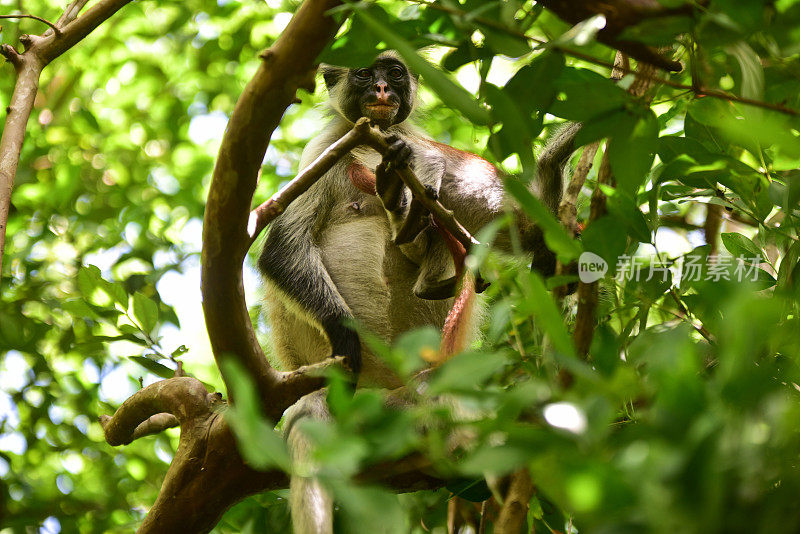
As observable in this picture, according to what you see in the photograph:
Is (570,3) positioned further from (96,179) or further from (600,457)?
(96,179)

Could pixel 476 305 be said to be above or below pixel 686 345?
below

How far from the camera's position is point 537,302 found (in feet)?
3.51

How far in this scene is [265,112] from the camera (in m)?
2.01

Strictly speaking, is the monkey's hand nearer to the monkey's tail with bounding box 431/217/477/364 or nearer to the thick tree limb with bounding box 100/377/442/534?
the monkey's tail with bounding box 431/217/477/364

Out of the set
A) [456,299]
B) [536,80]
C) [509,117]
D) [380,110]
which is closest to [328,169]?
[456,299]

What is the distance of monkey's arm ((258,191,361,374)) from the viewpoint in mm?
3645

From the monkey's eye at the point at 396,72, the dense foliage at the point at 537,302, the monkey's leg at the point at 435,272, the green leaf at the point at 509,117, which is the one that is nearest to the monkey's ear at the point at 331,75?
the monkey's eye at the point at 396,72

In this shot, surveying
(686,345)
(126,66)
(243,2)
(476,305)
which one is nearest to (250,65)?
(243,2)

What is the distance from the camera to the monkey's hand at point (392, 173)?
2791 millimetres

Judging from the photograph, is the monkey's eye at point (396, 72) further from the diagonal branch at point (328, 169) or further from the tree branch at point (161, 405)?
the tree branch at point (161, 405)

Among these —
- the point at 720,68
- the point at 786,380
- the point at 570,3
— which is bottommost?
the point at 786,380

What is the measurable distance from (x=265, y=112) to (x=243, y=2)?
442cm

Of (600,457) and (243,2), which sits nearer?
(600,457)

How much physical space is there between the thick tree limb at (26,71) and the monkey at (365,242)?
140 cm
